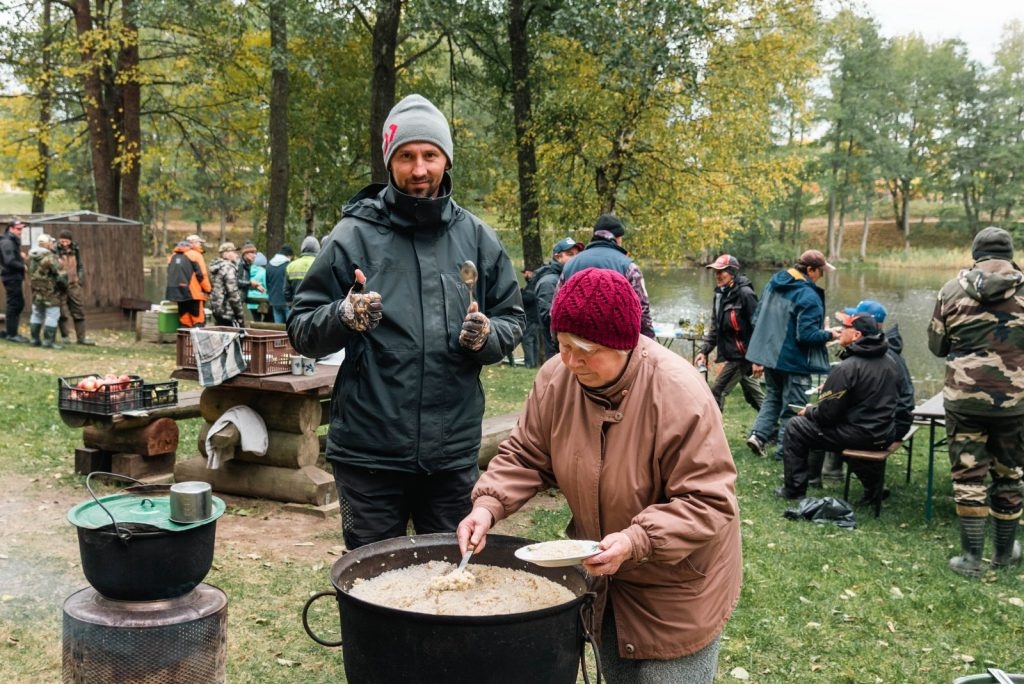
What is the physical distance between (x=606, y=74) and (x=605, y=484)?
1394cm

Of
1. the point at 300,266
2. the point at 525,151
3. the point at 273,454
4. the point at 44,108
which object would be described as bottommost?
the point at 273,454

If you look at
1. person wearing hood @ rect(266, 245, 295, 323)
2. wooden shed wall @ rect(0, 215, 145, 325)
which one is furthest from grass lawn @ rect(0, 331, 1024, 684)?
wooden shed wall @ rect(0, 215, 145, 325)

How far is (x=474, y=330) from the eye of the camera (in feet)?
10.4

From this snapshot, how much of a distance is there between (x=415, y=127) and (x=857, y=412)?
5.08 meters

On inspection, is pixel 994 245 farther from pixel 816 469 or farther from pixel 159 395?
pixel 159 395

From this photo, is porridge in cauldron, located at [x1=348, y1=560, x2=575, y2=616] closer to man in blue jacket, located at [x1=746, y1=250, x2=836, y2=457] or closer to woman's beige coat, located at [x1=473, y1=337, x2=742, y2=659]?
woman's beige coat, located at [x1=473, y1=337, x2=742, y2=659]

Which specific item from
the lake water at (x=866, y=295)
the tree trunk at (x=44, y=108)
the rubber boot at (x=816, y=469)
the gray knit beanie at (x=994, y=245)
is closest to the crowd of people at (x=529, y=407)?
the gray knit beanie at (x=994, y=245)

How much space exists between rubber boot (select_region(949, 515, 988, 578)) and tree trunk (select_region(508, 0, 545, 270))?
38.3 feet

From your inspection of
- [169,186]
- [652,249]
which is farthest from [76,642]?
[169,186]

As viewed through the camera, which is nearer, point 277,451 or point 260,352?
point 260,352

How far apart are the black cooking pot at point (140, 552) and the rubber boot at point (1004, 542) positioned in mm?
→ 4767

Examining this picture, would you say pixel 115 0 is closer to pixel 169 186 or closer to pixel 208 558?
pixel 169 186

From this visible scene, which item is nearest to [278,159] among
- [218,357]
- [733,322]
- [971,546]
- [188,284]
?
[188,284]

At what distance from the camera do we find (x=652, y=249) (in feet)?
64.7
